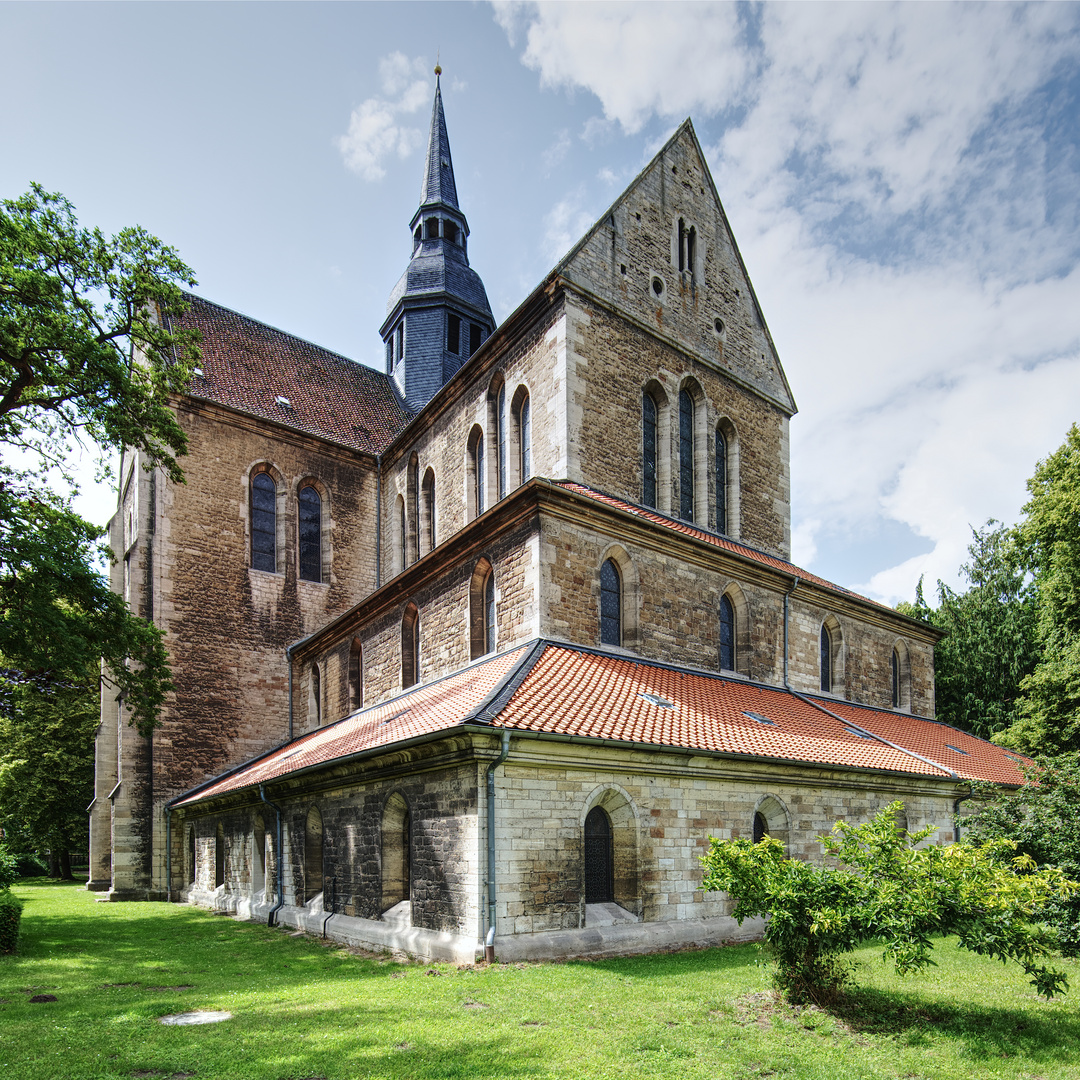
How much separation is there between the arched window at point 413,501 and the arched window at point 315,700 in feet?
14.7

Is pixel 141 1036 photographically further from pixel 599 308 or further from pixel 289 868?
pixel 599 308

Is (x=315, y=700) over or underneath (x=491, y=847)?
over

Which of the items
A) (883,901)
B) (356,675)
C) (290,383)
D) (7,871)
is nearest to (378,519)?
(290,383)

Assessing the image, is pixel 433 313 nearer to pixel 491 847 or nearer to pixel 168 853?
pixel 168 853

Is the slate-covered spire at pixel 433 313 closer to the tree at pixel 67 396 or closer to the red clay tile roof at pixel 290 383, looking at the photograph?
the red clay tile roof at pixel 290 383

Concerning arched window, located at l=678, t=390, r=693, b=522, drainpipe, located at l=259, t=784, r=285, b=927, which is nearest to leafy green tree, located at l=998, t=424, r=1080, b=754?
arched window, located at l=678, t=390, r=693, b=522

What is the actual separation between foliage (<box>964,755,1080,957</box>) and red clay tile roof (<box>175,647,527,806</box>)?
7234mm

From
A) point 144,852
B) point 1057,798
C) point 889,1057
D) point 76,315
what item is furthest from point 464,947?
point 144,852

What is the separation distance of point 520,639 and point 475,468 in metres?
8.26

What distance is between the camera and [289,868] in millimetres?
15344

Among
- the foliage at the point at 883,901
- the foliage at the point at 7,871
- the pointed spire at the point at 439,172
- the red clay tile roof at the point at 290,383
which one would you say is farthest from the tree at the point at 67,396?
the pointed spire at the point at 439,172

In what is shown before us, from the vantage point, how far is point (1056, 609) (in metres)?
23.8

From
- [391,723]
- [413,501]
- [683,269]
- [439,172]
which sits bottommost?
Result: [391,723]

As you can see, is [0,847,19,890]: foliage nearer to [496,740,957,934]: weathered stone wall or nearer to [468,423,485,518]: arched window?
[496,740,957,934]: weathered stone wall
